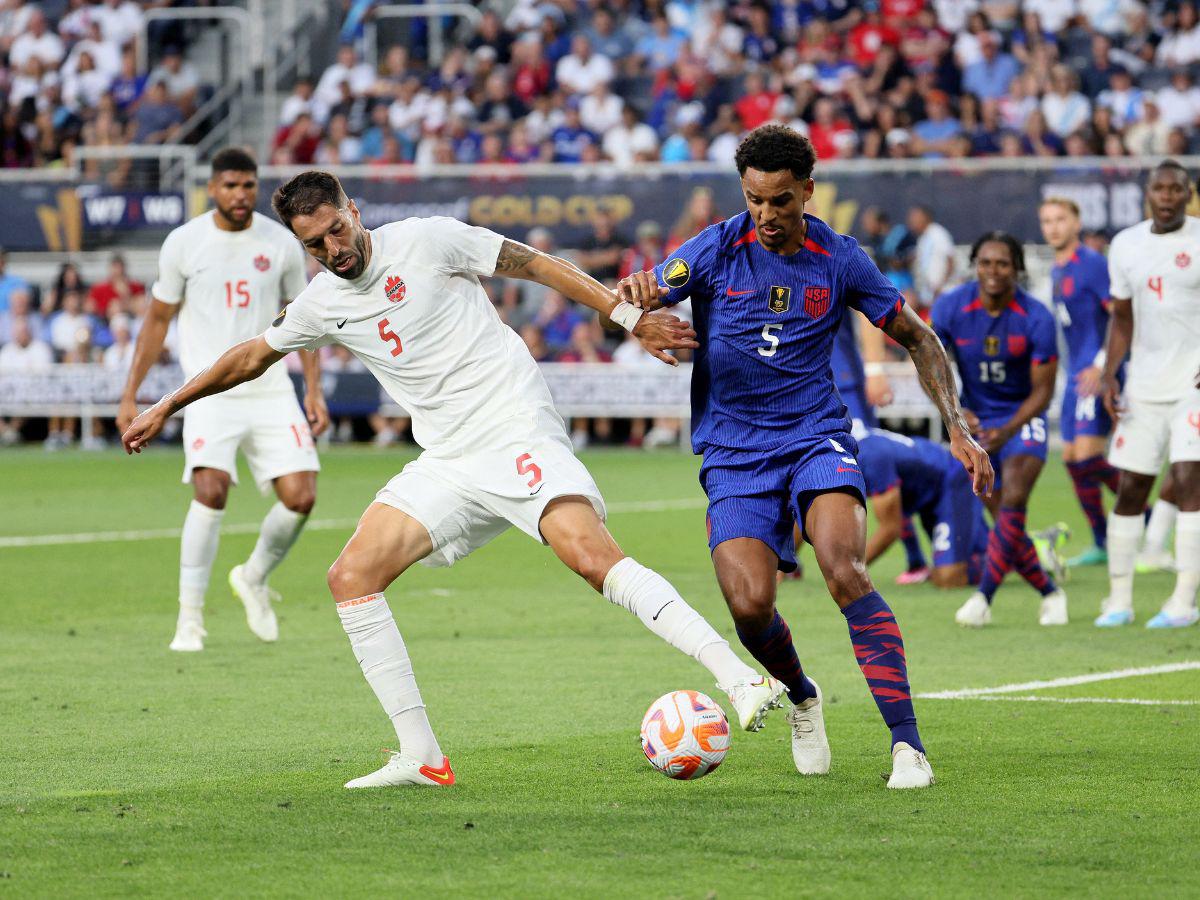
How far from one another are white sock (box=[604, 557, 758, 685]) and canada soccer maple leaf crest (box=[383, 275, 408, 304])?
126 cm

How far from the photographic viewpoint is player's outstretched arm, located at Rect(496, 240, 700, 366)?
6133 millimetres

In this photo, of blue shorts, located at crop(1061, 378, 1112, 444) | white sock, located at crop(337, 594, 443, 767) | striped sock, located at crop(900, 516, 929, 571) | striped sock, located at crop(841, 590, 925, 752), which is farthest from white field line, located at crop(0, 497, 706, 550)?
striped sock, located at crop(841, 590, 925, 752)

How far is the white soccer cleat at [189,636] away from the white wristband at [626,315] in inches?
169

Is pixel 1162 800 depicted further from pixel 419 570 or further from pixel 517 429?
pixel 419 570

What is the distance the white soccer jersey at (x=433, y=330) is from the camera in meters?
6.60

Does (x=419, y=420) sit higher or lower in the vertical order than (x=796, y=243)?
lower

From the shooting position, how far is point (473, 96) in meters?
27.7

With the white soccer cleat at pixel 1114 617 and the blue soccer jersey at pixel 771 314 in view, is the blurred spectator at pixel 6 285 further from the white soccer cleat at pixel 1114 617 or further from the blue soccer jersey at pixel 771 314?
the blue soccer jersey at pixel 771 314

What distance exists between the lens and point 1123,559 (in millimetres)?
10609

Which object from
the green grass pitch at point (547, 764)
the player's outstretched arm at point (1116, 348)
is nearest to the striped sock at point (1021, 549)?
the green grass pitch at point (547, 764)

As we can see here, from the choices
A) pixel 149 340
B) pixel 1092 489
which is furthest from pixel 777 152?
pixel 1092 489

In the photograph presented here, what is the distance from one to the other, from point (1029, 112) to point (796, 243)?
1762 centimetres

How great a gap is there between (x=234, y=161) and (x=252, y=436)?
146 centimetres

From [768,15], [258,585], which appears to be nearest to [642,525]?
[258,585]
